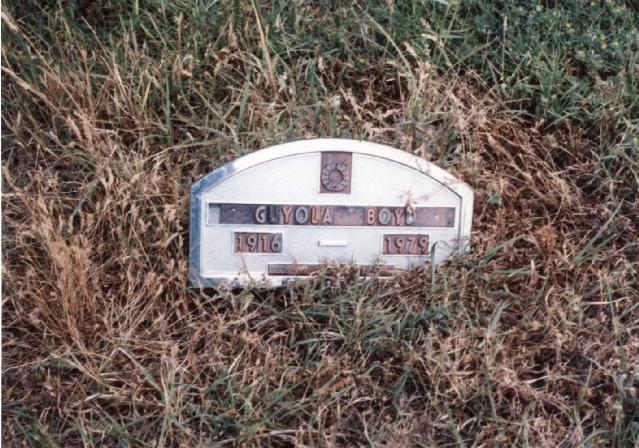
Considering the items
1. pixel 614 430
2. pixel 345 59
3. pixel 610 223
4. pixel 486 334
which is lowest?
pixel 614 430

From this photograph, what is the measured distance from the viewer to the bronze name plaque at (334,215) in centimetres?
274

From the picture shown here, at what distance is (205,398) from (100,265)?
613mm

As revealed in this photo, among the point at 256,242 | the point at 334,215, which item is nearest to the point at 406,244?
the point at 334,215

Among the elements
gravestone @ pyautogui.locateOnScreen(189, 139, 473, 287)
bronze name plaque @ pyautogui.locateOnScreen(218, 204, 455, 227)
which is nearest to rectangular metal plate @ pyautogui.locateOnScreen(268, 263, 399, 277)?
gravestone @ pyautogui.locateOnScreen(189, 139, 473, 287)

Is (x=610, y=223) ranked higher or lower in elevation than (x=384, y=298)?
higher

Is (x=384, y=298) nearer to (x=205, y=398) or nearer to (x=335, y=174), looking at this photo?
(x=335, y=174)

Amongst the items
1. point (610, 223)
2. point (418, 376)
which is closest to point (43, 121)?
point (418, 376)

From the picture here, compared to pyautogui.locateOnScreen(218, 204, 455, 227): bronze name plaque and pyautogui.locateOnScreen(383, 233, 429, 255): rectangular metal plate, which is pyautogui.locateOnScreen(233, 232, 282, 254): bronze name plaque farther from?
pyautogui.locateOnScreen(383, 233, 429, 255): rectangular metal plate

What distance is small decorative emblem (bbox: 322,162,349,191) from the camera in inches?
108

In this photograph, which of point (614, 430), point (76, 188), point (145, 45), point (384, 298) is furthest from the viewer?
A: point (145, 45)

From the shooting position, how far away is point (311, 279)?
109 inches

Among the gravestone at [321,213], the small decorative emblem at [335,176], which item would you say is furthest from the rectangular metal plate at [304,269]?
the small decorative emblem at [335,176]

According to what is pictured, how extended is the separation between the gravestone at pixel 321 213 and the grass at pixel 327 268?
0.08m

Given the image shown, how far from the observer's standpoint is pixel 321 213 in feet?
9.12
